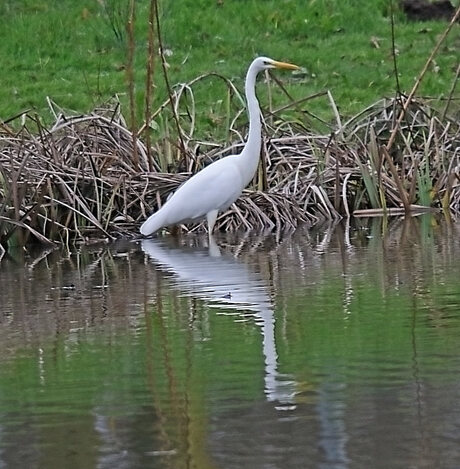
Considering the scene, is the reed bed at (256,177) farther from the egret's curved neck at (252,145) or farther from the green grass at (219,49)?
the green grass at (219,49)

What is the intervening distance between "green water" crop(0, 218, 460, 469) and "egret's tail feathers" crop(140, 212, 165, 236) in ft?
3.62

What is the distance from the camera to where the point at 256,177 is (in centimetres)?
1276

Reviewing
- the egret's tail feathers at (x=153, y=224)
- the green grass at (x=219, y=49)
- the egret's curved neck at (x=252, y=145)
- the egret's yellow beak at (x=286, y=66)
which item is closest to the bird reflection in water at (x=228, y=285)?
the egret's tail feathers at (x=153, y=224)

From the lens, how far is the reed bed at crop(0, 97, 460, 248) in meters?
11.8

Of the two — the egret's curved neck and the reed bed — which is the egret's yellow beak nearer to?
the egret's curved neck

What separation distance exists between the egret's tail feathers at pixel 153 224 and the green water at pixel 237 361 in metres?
1.10

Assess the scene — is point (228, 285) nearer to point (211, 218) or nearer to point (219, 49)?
point (211, 218)

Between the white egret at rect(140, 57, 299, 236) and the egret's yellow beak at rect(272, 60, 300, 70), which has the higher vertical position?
the egret's yellow beak at rect(272, 60, 300, 70)

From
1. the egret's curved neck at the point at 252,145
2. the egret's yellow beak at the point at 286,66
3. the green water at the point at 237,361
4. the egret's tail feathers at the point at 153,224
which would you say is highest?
the egret's yellow beak at the point at 286,66

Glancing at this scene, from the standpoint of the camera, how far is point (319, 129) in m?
14.9

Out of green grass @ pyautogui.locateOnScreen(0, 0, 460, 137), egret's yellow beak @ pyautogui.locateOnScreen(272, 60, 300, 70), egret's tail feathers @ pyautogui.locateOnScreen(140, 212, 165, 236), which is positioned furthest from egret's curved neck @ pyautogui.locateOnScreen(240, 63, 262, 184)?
green grass @ pyautogui.locateOnScreen(0, 0, 460, 137)

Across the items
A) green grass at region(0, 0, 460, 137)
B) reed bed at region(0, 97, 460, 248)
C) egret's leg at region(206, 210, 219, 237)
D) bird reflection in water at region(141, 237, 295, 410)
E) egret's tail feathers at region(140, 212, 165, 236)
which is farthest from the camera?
green grass at region(0, 0, 460, 137)

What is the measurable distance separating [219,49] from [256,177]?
6.35m

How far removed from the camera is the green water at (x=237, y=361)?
470 centimetres
